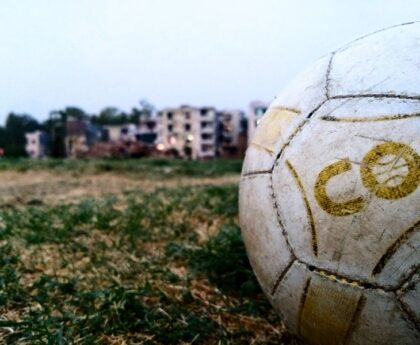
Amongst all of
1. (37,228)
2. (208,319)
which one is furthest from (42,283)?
(37,228)

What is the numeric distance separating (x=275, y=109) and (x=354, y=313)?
0.83 meters

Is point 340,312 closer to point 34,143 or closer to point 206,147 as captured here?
point 206,147

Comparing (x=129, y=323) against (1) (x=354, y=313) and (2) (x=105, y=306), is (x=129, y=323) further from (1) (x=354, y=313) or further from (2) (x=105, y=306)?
(1) (x=354, y=313)

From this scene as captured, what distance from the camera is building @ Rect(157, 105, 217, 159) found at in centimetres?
6322

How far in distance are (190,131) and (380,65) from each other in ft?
214

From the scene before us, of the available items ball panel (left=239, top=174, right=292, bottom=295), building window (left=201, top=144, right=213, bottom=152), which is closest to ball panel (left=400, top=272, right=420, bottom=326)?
ball panel (left=239, top=174, right=292, bottom=295)

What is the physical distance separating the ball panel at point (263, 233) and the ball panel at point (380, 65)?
44 cm

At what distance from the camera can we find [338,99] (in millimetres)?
1669

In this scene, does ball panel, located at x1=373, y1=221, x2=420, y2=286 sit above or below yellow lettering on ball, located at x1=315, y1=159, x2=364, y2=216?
below

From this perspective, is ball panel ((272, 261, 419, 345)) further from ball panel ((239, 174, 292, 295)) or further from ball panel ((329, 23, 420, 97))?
ball panel ((329, 23, 420, 97))

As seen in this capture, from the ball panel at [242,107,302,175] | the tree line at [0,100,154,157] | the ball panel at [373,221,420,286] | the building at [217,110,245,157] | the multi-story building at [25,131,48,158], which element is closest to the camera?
the ball panel at [373,221,420,286]

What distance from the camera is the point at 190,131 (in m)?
66.6

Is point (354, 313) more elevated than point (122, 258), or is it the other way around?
point (354, 313)

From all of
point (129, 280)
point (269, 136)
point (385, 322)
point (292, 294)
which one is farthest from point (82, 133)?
point (385, 322)
